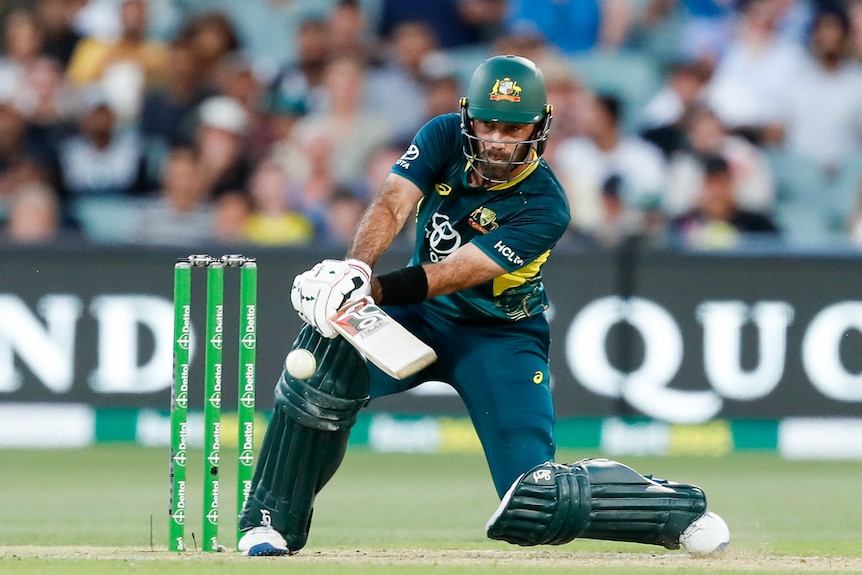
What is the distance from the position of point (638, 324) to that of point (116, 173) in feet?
12.7

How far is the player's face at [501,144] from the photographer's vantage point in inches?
192

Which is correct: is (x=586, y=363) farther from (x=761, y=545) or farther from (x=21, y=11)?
(x=21, y=11)

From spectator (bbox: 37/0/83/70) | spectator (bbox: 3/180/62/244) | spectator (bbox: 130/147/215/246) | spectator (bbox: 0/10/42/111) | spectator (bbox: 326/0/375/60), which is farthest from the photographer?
spectator (bbox: 37/0/83/70)

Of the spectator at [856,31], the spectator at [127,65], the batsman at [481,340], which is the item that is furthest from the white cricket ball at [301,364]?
the spectator at [856,31]

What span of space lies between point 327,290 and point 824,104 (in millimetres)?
7386

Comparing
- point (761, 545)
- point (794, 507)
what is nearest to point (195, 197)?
point (794, 507)

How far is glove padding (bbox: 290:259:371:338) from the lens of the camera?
4504 mm

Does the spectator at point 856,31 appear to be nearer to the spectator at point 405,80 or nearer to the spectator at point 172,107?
the spectator at point 405,80

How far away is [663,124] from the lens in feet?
35.6

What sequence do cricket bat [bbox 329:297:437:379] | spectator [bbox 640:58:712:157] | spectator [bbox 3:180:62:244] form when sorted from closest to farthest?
cricket bat [bbox 329:297:437:379] → spectator [bbox 3:180:62:244] → spectator [bbox 640:58:712:157]

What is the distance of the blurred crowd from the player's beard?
180 inches

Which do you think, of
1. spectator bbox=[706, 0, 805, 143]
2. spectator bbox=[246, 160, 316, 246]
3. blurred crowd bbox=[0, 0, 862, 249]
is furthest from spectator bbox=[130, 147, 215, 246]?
spectator bbox=[706, 0, 805, 143]

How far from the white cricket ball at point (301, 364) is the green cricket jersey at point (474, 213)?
689 millimetres

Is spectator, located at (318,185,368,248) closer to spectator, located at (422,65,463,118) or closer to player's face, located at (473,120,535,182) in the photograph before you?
spectator, located at (422,65,463,118)
